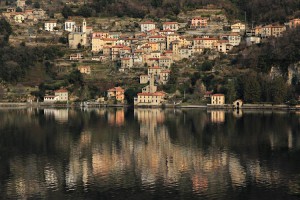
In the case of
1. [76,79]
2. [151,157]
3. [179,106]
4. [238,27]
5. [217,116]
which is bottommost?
[151,157]

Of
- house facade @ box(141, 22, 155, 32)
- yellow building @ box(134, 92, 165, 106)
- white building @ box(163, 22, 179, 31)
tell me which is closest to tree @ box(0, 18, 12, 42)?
house facade @ box(141, 22, 155, 32)

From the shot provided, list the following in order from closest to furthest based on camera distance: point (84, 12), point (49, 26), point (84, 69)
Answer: point (84, 69), point (49, 26), point (84, 12)

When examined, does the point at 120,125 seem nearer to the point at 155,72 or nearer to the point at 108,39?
the point at 155,72

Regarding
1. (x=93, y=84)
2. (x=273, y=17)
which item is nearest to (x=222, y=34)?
(x=273, y=17)

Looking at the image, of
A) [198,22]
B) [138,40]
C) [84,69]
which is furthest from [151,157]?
[198,22]

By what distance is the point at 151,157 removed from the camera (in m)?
28.5

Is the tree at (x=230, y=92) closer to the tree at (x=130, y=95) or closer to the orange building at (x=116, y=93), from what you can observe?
the tree at (x=130, y=95)

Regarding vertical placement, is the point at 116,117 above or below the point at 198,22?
below

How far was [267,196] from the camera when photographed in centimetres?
2100

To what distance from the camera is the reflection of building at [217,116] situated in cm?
4197

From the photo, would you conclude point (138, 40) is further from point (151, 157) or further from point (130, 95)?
point (151, 157)

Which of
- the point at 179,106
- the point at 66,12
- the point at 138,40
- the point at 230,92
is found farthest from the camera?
the point at 66,12

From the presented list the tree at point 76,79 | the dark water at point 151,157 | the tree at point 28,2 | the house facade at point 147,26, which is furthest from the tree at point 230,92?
the tree at point 28,2

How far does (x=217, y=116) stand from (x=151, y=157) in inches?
670
